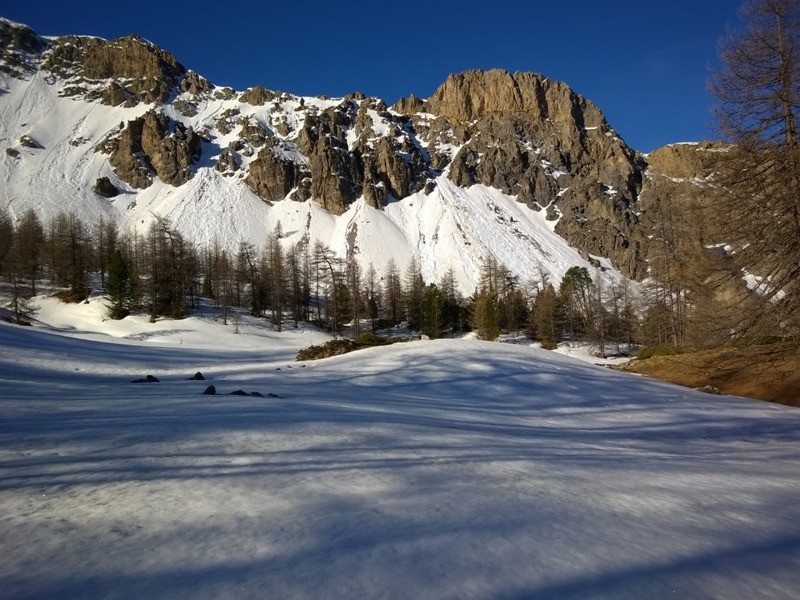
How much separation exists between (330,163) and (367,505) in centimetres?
12393

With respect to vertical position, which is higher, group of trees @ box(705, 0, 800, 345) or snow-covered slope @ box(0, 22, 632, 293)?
snow-covered slope @ box(0, 22, 632, 293)

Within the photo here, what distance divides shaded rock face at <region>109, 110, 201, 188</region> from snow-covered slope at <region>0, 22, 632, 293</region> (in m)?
2.16

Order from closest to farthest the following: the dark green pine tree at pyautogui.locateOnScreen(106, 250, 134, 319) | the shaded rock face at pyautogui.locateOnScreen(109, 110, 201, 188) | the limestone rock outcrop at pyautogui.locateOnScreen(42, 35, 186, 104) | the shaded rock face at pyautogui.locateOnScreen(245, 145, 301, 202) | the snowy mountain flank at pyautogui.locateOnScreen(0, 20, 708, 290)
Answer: the dark green pine tree at pyautogui.locateOnScreen(106, 250, 134, 319) → the snowy mountain flank at pyautogui.locateOnScreen(0, 20, 708, 290) → the shaded rock face at pyautogui.locateOnScreen(109, 110, 201, 188) → the shaded rock face at pyautogui.locateOnScreen(245, 145, 301, 202) → the limestone rock outcrop at pyautogui.locateOnScreen(42, 35, 186, 104)

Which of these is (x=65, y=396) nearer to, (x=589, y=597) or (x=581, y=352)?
(x=589, y=597)

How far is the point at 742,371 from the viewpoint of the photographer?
58.0 feet

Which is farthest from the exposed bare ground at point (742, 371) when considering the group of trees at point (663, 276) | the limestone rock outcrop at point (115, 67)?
the limestone rock outcrop at point (115, 67)

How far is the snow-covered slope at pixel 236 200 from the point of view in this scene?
324 feet

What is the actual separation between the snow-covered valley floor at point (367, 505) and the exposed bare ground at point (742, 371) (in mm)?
6659

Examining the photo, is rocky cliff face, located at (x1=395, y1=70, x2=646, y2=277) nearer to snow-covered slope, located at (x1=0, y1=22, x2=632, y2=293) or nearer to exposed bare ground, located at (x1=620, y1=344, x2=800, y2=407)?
snow-covered slope, located at (x1=0, y1=22, x2=632, y2=293)

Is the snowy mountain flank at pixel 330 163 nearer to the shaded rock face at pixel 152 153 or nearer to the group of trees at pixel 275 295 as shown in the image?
the shaded rock face at pixel 152 153

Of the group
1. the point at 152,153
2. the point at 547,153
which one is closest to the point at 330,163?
the point at 152,153

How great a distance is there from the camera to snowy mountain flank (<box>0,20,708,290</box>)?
10369 cm

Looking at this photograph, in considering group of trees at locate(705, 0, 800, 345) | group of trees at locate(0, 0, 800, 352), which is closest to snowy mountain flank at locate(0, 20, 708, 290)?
group of trees at locate(0, 0, 800, 352)

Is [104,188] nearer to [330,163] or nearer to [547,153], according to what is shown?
[330,163]
